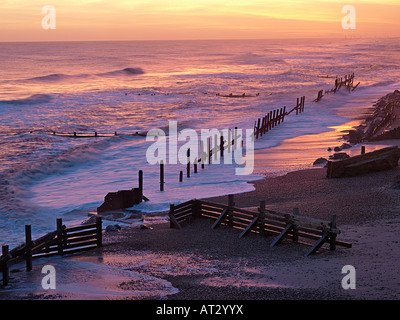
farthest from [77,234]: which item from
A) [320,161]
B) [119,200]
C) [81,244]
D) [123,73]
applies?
[123,73]

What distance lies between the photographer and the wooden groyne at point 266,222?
41.1 ft

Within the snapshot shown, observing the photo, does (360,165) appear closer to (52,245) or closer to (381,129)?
(381,129)

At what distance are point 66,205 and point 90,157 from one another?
34.3 ft

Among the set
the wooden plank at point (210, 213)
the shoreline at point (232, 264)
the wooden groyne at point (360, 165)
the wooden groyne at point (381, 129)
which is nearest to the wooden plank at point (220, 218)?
the shoreline at point (232, 264)

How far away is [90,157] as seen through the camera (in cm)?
3030

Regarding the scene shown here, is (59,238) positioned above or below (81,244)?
above

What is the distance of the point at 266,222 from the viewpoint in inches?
551

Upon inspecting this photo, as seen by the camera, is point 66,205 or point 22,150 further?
point 22,150

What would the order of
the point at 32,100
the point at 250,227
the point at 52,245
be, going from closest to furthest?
1. the point at 52,245
2. the point at 250,227
3. the point at 32,100

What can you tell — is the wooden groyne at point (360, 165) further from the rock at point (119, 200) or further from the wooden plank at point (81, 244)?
the wooden plank at point (81, 244)

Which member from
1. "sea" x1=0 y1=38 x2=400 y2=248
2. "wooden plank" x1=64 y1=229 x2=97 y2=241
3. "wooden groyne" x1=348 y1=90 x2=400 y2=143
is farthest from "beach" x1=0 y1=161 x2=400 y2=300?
"wooden groyne" x1=348 y1=90 x2=400 y2=143

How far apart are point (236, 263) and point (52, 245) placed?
15.7ft
